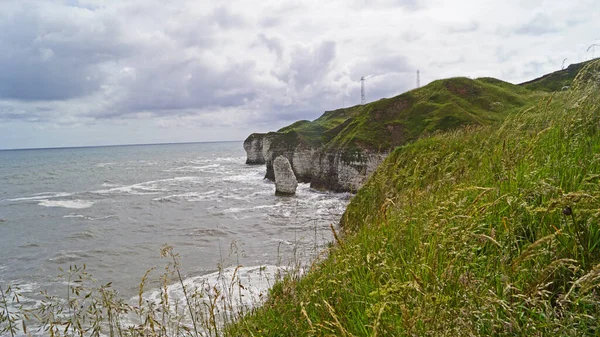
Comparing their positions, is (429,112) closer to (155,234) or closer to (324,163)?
(324,163)

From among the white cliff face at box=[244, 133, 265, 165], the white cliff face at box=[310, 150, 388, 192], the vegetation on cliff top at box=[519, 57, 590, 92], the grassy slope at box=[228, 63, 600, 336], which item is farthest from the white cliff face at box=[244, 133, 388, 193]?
the vegetation on cliff top at box=[519, 57, 590, 92]

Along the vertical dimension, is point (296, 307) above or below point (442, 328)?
below

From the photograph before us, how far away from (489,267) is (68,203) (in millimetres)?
46224

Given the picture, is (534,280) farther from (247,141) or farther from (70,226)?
(247,141)

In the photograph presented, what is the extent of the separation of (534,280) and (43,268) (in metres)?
22.6

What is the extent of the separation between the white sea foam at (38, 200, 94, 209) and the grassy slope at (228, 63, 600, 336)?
40010mm

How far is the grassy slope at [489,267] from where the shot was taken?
64.2 inches

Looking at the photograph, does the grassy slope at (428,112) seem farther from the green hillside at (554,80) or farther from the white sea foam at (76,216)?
the white sea foam at (76,216)

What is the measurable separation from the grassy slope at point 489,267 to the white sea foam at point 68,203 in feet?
131

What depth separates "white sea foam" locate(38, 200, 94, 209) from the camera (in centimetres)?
3601

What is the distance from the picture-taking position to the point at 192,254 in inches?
723

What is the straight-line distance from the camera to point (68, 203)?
38.0 meters

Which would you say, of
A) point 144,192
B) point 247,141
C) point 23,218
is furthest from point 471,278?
point 247,141

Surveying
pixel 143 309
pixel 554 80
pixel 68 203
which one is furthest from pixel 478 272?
pixel 554 80
